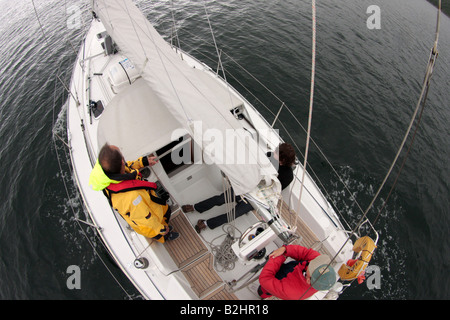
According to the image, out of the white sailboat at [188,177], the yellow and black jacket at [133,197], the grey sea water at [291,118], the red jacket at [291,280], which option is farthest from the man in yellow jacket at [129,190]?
the grey sea water at [291,118]

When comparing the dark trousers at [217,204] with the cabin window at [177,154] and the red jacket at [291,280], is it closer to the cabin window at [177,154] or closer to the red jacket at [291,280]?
the cabin window at [177,154]

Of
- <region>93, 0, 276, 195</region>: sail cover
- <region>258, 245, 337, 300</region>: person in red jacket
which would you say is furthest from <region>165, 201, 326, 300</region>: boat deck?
<region>93, 0, 276, 195</region>: sail cover

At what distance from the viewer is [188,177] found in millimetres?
5199

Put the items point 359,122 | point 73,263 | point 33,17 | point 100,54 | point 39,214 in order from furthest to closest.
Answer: point 33,17 < point 359,122 < point 100,54 < point 39,214 < point 73,263

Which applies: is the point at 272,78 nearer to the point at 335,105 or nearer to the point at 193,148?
the point at 335,105

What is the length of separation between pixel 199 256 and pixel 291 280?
6.25ft

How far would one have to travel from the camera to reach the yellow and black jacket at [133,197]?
3.22 m

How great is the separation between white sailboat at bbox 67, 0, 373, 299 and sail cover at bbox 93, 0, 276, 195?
1 cm

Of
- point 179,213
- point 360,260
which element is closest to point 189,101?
point 179,213

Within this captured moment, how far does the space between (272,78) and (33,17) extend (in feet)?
47.6

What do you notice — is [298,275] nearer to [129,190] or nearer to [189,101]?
[129,190]

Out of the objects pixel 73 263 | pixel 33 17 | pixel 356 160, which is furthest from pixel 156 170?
pixel 33 17

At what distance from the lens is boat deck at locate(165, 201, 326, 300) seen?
13.5ft

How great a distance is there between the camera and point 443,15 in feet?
53.2
